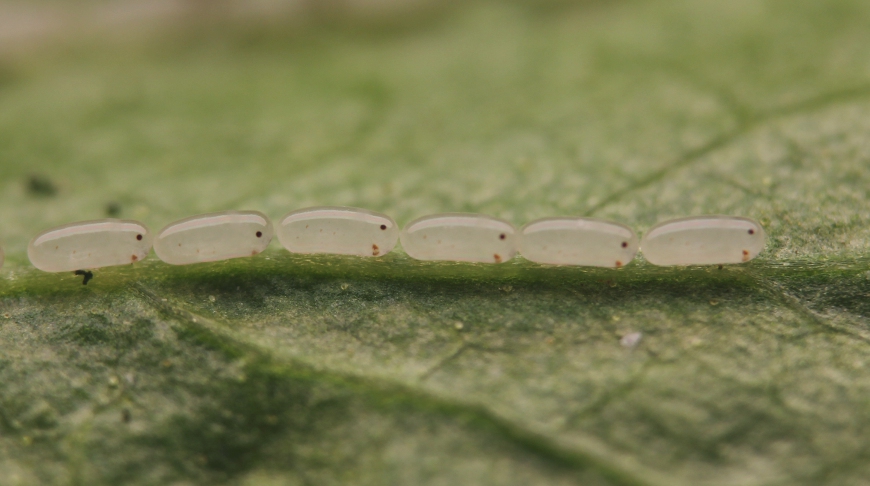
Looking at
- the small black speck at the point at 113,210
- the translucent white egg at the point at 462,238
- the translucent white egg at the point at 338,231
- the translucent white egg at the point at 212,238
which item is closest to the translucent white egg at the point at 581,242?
the translucent white egg at the point at 462,238

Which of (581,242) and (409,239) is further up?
(581,242)

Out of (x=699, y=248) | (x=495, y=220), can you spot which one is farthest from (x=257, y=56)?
(x=699, y=248)

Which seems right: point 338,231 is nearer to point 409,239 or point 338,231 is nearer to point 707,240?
point 409,239

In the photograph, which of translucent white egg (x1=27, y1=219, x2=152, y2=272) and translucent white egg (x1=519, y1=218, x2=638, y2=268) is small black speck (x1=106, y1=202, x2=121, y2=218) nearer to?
translucent white egg (x1=27, y1=219, x2=152, y2=272)

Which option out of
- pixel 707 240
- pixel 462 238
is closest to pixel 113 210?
pixel 462 238

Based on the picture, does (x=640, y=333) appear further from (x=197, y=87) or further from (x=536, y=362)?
(x=197, y=87)

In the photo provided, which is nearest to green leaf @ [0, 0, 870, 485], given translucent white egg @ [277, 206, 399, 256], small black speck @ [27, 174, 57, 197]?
small black speck @ [27, 174, 57, 197]
